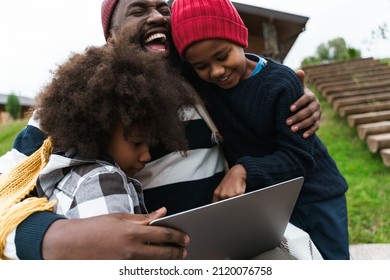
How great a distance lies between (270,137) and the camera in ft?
5.47

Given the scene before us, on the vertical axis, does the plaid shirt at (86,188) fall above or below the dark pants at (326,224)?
above

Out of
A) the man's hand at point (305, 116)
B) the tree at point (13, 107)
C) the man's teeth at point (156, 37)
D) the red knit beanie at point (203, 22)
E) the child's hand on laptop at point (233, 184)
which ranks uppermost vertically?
the red knit beanie at point (203, 22)

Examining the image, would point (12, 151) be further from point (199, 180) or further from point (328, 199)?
point (328, 199)

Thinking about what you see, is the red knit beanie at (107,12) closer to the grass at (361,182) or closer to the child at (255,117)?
the child at (255,117)

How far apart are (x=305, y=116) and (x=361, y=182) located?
294 cm

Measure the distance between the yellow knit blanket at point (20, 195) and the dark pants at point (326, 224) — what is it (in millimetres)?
1012

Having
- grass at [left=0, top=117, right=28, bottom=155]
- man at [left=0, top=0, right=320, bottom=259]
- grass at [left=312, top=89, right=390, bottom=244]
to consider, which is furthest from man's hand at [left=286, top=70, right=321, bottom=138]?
grass at [left=0, top=117, right=28, bottom=155]

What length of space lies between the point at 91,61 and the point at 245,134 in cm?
70

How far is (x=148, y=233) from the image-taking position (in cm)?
102

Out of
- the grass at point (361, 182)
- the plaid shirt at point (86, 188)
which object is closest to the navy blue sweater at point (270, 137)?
the plaid shirt at point (86, 188)

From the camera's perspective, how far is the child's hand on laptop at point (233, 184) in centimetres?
143

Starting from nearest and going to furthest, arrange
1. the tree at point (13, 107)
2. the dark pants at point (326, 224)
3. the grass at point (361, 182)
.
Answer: the dark pants at point (326, 224) → the grass at point (361, 182) → the tree at point (13, 107)

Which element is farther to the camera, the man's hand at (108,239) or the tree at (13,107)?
the tree at (13,107)
